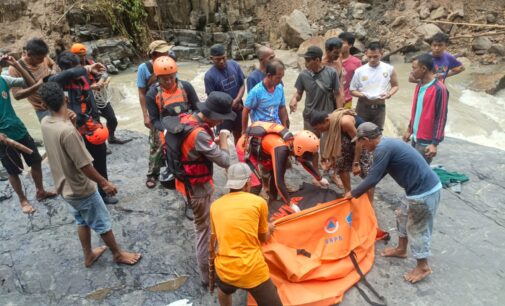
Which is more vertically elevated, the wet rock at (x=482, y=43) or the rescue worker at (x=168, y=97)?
the rescue worker at (x=168, y=97)

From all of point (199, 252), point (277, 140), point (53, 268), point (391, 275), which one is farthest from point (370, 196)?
point (53, 268)

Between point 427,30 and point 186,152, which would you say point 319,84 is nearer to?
point 186,152

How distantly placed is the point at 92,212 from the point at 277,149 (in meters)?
1.77

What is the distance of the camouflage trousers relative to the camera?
4391 mm

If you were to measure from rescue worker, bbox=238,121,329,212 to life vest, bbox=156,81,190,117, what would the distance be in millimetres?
754

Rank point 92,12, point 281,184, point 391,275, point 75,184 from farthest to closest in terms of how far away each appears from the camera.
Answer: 1. point 92,12
2. point 281,184
3. point 391,275
4. point 75,184

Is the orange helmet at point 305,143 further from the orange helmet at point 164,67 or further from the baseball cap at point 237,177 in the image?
the orange helmet at point 164,67

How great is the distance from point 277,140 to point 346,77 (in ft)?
7.44

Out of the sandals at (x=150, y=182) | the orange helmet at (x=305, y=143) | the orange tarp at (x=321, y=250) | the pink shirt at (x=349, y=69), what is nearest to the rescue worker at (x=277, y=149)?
the orange helmet at (x=305, y=143)

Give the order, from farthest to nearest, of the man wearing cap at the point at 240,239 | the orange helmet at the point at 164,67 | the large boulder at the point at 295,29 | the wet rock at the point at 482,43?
the large boulder at the point at 295,29, the wet rock at the point at 482,43, the orange helmet at the point at 164,67, the man wearing cap at the point at 240,239

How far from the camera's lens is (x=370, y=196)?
409cm

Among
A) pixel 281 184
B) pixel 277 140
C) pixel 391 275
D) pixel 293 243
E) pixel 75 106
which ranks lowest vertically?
pixel 391 275

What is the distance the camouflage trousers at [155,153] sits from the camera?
4391mm

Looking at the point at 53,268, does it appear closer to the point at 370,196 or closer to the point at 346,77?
the point at 370,196
